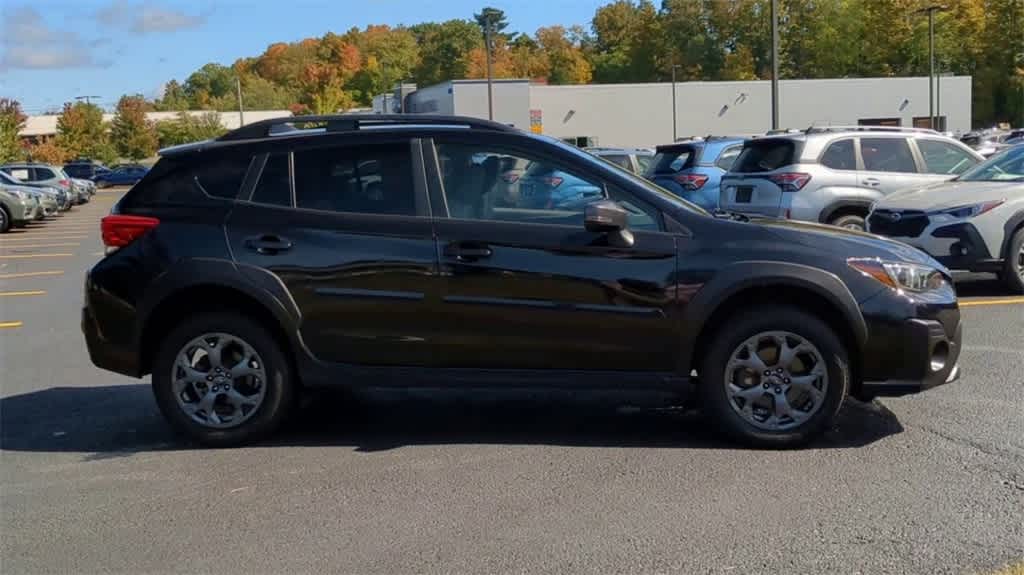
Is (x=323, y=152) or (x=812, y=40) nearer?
(x=323, y=152)

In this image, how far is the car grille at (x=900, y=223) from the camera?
396 inches

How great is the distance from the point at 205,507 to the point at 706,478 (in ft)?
8.16

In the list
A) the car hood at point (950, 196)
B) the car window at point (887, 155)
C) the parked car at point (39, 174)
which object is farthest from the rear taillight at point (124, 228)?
the parked car at point (39, 174)

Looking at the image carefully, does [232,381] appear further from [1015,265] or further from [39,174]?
[39,174]

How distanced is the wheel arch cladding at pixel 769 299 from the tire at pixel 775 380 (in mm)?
67

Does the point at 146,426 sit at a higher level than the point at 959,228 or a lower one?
lower

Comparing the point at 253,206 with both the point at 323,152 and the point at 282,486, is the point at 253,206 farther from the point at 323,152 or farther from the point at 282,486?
the point at 282,486

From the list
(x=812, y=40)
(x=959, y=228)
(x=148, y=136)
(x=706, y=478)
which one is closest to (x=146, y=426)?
(x=706, y=478)

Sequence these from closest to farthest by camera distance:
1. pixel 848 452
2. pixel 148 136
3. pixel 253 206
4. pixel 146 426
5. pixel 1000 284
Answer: pixel 848 452 < pixel 253 206 < pixel 146 426 < pixel 1000 284 < pixel 148 136

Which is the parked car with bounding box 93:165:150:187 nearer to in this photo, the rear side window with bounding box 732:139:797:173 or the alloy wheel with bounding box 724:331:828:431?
the rear side window with bounding box 732:139:797:173

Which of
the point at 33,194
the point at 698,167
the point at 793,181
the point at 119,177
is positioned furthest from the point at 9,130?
the point at 793,181

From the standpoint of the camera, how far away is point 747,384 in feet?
18.1

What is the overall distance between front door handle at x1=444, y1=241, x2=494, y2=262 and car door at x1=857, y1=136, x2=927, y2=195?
791cm

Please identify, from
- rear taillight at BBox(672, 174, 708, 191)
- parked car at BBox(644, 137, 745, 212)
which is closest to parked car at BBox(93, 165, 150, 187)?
parked car at BBox(644, 137, 745, 212)
